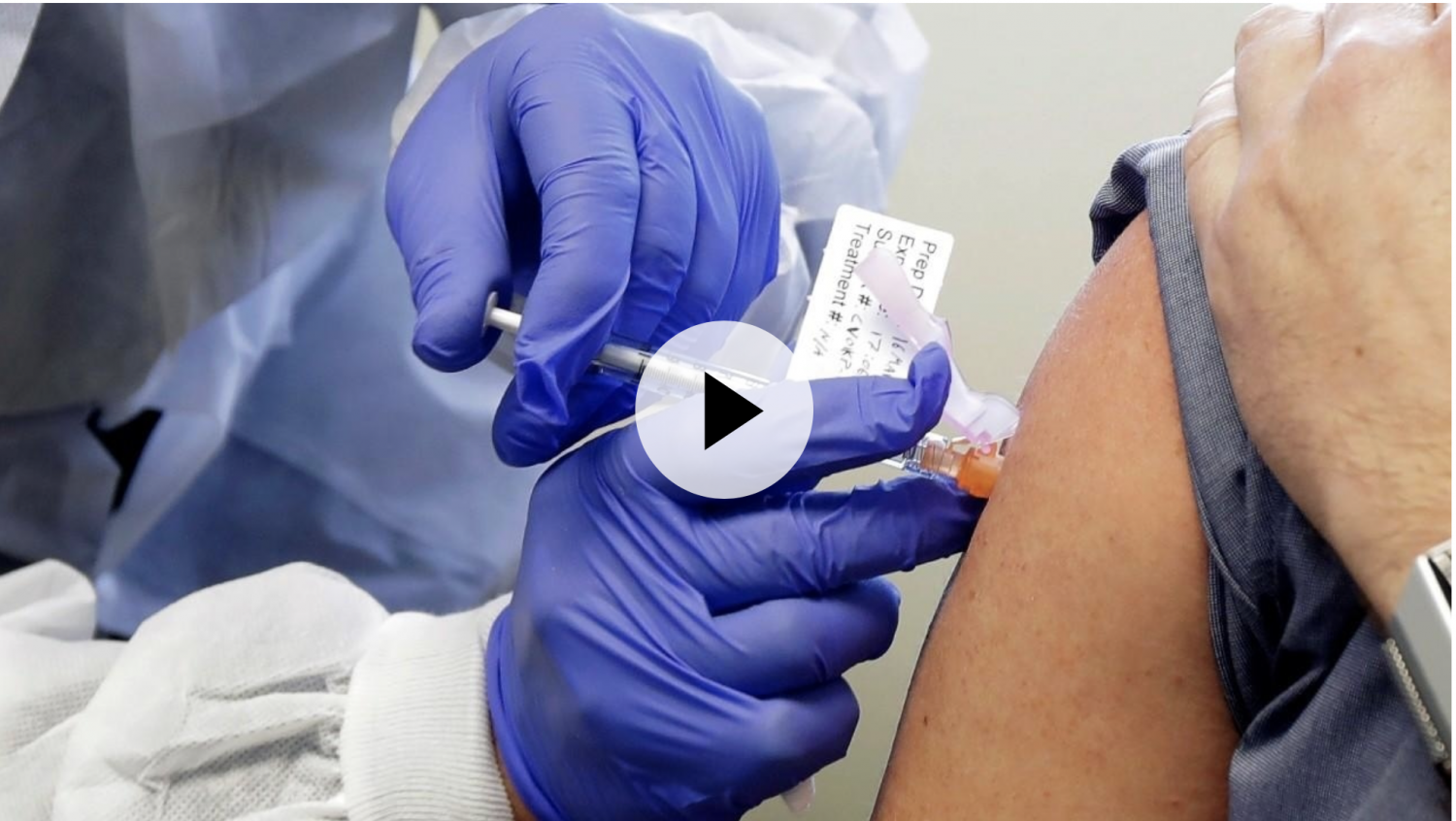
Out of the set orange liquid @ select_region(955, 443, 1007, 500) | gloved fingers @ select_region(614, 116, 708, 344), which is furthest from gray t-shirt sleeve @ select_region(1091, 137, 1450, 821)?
gloved fingers @ select_region(614, 116, 708, 344)

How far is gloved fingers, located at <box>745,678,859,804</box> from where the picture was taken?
0.70 m

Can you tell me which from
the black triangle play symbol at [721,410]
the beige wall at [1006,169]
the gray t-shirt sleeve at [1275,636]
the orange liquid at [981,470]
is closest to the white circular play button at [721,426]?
the black triangle play symbol at [721,410]

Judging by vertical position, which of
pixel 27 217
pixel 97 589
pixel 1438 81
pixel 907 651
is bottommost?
pixel 907 651

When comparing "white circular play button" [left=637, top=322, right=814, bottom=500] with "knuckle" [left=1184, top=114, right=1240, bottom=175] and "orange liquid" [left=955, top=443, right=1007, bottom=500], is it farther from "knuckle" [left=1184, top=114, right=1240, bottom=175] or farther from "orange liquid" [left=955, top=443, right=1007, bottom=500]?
"knuckle" [left=1184, top=114, right=1240, bottom=175]

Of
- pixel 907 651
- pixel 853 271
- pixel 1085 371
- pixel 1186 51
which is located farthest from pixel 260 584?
pixel 1186 51

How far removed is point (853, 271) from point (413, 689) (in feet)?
1.49

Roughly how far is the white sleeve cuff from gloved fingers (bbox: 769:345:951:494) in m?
0.33

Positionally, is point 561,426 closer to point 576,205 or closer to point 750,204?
point 576,205

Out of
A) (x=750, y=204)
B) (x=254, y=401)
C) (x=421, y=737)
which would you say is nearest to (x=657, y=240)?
(x=750, y=204)

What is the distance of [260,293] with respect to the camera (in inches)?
44.3

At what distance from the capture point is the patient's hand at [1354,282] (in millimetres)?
434

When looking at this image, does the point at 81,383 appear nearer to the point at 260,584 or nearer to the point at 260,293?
the point at 260,293

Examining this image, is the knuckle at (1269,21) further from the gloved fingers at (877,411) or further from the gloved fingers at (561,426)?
the gloved fingers at (561,426)

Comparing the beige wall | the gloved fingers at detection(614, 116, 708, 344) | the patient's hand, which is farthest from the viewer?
the beige wall
